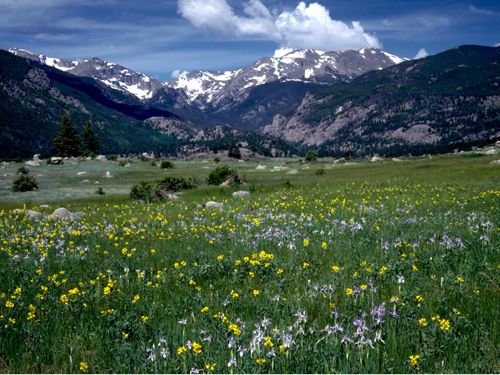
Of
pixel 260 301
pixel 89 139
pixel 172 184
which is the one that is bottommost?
pixel 172 184

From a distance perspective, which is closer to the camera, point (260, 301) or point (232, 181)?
point (260, 301)

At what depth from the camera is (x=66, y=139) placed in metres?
111

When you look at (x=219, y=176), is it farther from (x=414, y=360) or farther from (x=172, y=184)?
(x=414, y=360)

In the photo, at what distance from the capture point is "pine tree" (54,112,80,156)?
4281 inches

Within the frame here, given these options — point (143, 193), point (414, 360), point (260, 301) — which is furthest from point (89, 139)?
point (414, 360)

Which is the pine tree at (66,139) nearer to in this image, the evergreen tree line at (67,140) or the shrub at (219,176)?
the evergreen tree line at (67,140)

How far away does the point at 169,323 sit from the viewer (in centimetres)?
548

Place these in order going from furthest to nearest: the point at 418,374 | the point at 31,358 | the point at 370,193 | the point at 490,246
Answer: the point at 370,193
the point at 490,246
the point at 31,358
the point at 418,374

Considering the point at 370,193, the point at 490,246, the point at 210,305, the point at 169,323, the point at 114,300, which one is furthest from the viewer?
the point at 370,193

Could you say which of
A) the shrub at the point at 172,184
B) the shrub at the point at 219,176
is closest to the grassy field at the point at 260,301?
the shrub at the point at 172,184

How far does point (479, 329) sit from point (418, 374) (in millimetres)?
1414

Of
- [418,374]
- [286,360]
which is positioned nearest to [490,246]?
[418,374]

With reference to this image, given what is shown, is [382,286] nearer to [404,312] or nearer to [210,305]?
[404,312]

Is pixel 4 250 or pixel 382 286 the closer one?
pixel 382 286
